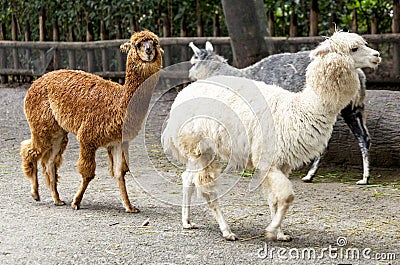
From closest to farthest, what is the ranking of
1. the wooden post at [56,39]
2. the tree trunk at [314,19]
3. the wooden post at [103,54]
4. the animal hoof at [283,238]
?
the animal hoof at [283,238] < the tree trunk at [314,19] < the wooden post at [103,54] < the wooden post at [56,39]

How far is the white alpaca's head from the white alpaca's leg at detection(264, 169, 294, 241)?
0.86 m

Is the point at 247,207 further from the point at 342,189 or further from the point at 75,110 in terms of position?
the point at 75,110

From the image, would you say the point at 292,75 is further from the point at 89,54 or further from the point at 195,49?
the point at 89,54

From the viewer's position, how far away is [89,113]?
5.57m

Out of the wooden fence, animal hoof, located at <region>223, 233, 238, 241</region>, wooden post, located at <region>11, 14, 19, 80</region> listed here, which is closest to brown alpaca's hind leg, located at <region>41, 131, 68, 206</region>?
animal hoof, located at <region>223, 233, 238, 241</region>

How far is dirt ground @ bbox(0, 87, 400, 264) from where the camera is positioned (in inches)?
179

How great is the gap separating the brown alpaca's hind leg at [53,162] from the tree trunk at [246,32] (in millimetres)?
3368

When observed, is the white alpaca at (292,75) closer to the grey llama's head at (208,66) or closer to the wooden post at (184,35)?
the grey llama's head at (208,66)

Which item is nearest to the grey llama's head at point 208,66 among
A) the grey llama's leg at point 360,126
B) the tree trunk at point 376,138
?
the grey llama's leg at point 360,126

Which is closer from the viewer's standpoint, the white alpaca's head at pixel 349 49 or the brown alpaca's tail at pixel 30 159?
the white alpaca's head at pixel 349 49

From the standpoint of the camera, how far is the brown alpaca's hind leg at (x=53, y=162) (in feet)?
19.5

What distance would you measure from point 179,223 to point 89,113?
1.07 metres

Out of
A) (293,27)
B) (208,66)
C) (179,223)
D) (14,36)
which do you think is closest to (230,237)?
(179,223)

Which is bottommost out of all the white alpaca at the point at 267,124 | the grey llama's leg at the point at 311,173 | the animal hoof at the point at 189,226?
the grey llama's leg at the point at 311,173
